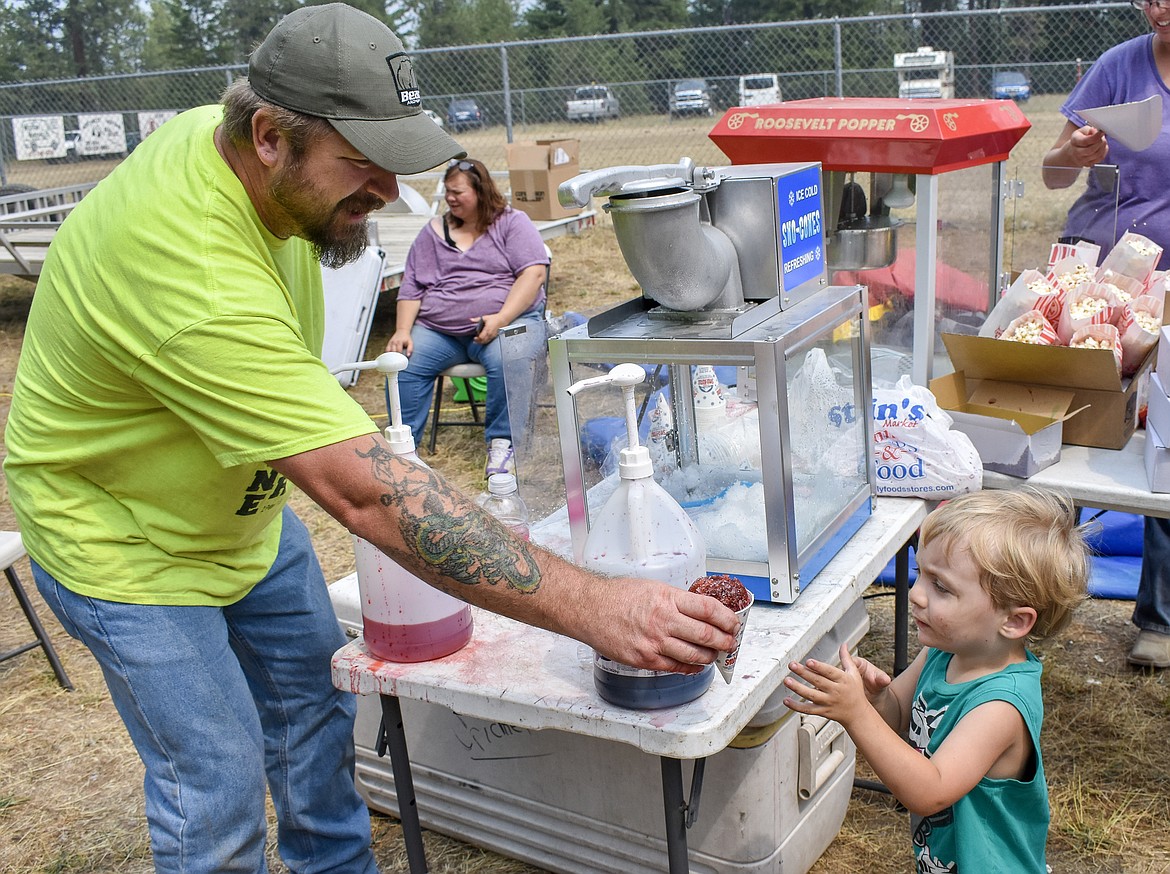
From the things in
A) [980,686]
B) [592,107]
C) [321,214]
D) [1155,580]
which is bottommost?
[1155,580]

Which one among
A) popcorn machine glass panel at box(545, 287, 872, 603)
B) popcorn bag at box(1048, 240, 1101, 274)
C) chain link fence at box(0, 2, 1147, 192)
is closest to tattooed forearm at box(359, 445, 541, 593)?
popcorn machine glass panel at box(545, 287, 872, 603)

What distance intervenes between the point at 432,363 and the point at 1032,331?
3481 millimetres

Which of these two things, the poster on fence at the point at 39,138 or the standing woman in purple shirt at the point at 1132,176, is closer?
the standing woman in purple shirt at the point at 1132,176

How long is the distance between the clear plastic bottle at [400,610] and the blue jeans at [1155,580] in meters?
2.17

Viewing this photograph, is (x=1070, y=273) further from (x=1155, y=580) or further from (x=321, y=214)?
(x=321, y=214)

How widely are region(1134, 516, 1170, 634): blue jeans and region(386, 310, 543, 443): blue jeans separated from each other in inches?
121

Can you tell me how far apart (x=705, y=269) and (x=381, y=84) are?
60cm

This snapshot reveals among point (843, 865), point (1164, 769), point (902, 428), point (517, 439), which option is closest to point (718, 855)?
point (843, 865)

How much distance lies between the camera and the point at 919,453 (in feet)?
7.39

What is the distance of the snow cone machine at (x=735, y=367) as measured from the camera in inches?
68.3

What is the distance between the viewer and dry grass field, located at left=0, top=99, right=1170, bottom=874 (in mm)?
2533

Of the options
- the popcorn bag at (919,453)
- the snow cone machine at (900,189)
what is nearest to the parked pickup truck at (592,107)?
the snow cone machine at (900,189)

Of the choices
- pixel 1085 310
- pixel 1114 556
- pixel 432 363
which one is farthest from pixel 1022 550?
pixel 432 363

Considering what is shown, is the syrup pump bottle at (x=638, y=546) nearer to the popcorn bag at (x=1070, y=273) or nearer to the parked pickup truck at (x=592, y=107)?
the popcorn bag at (x=1070, y=273)
